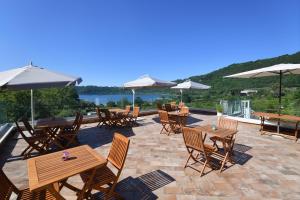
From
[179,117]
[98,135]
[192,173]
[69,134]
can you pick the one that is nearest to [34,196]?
[192,173]

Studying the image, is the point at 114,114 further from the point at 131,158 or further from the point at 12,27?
the point at 12,27

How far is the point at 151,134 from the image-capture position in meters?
7.42

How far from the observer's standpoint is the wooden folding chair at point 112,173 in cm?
270

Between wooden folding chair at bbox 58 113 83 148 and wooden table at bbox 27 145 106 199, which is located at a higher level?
wooden table at bbox 27 145 106 199

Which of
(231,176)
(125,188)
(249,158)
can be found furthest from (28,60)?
(249,158)

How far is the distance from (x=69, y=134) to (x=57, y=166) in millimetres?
3481

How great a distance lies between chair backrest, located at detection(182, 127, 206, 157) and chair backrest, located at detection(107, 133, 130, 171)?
159 centimetres

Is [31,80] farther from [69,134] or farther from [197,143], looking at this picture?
[197,143]

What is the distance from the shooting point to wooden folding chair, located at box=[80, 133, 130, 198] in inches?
106

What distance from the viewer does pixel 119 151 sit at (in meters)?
3.12

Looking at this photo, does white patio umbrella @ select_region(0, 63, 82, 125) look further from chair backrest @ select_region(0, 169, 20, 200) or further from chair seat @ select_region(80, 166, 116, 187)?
chair seat @ select_region(80, 166, 116, 187)

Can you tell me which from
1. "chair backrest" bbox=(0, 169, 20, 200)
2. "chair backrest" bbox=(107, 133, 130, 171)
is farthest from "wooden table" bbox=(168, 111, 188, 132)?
"chair backrest" bbox=(0, 169, 20, 200)

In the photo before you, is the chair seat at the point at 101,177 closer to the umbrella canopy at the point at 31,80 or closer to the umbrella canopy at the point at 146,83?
the umbrella canopy at the point at 31,80

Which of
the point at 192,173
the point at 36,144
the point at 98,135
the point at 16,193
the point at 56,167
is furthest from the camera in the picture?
the point at 98,135
